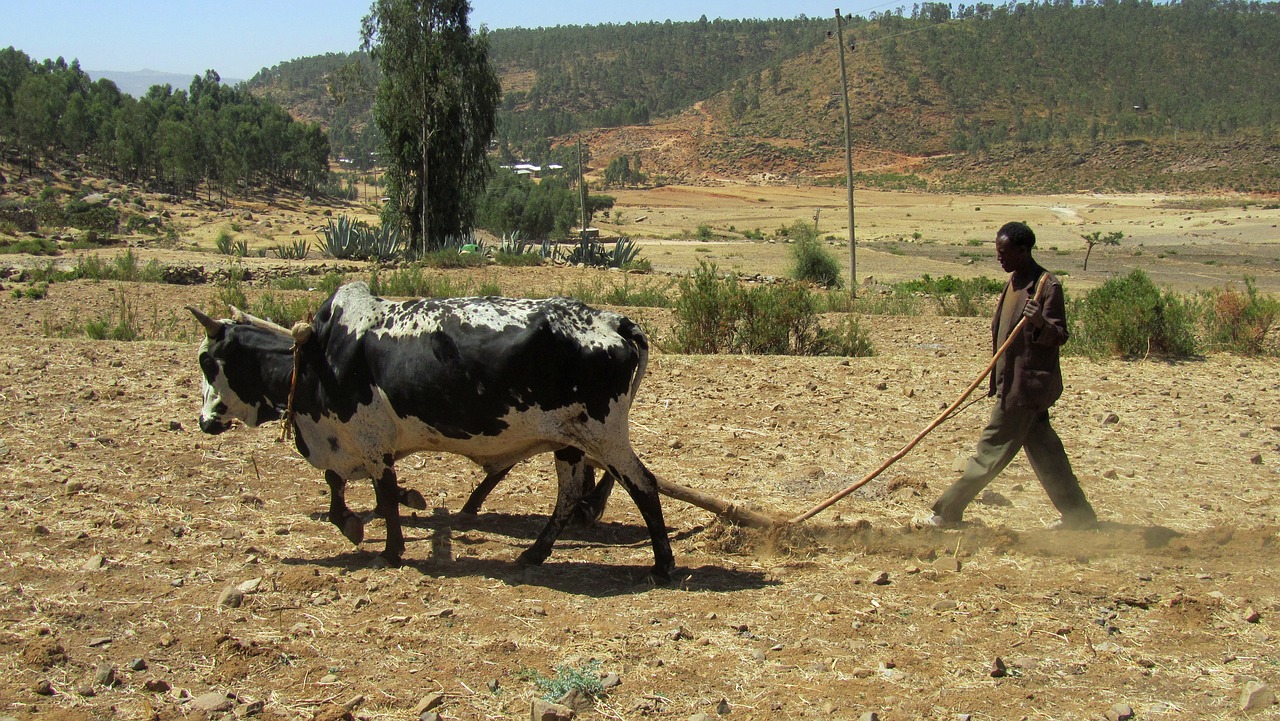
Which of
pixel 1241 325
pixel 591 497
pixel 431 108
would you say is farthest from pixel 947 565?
pixel 431 108

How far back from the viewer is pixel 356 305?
18.9 feet

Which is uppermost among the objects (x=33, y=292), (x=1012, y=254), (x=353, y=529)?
(x=1012, y=254)

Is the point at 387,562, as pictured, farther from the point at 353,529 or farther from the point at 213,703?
the point at 213,703

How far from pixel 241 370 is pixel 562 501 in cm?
210

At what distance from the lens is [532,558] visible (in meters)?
5.58

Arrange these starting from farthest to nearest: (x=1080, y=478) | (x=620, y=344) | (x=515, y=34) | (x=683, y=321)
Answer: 1. (x=515, y=34)
2. (x=683, y=321)
3. (x=1080, y=478)
4. (x=620, y=344)

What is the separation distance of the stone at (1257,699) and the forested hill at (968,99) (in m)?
75.1

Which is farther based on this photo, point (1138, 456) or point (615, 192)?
point (615, 192)

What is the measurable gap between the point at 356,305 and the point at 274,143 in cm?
6810

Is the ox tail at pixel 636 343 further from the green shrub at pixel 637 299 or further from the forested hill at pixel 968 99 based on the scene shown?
the forested hill at pixel 968 99

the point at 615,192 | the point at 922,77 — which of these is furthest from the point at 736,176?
the point at 922,77

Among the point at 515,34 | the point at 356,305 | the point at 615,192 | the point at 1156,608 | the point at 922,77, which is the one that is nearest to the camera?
the point at 1156,608

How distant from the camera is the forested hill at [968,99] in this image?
87.0 meters

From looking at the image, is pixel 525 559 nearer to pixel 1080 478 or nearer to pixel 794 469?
pixel 794 469
